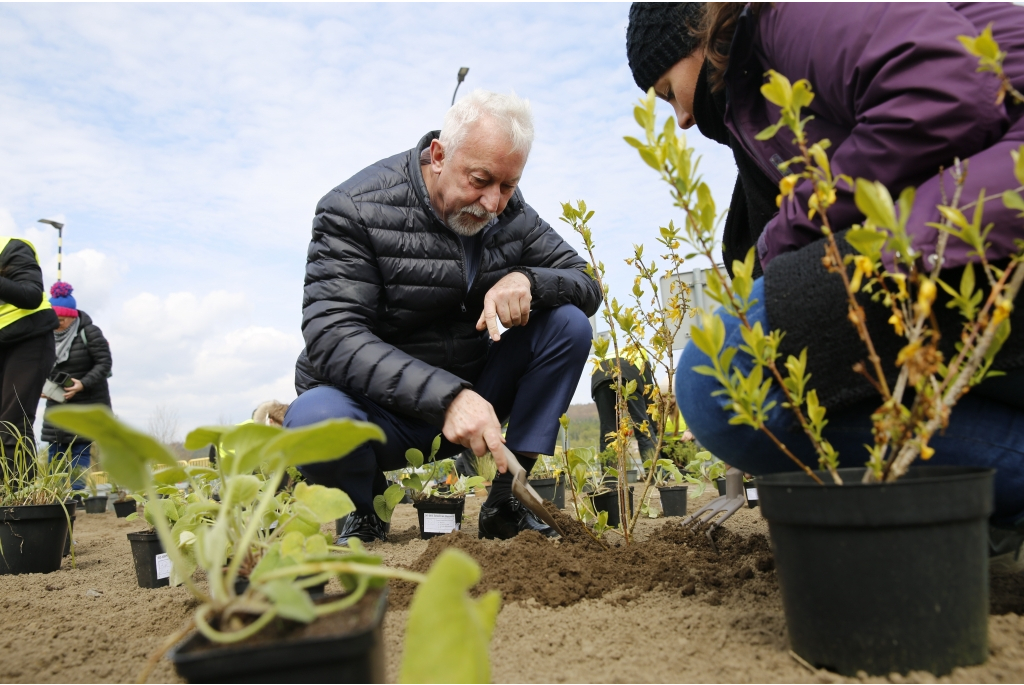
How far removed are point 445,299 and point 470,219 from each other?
0.35m

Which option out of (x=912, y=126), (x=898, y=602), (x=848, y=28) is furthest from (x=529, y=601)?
(x=848, y=28)

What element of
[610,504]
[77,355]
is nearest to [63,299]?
[77,355]

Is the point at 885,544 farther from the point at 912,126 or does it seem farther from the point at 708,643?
the point at 912,126

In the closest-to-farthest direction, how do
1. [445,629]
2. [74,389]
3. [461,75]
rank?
[445,629], [74,389], [461,75]

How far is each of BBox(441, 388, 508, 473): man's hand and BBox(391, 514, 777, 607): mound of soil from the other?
294 mm

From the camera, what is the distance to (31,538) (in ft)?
8.80

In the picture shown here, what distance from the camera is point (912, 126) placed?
116 cm

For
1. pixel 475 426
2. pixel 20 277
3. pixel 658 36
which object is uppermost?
pixel 658 36

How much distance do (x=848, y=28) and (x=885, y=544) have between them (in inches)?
38.6

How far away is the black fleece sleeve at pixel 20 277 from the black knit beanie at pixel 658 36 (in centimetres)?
364

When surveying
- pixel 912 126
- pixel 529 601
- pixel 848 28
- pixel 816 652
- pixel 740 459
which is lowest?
pixel 529 601

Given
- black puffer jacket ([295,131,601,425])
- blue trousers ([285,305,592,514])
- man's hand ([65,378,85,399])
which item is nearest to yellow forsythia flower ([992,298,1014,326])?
black puffer jacket ([295,131,601,425])

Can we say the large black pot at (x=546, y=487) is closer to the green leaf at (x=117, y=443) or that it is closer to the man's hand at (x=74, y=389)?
the green leaf at (x=117, y=443)

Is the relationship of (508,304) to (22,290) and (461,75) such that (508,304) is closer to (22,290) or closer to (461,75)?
(22,290)
